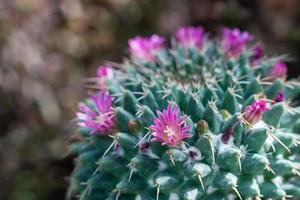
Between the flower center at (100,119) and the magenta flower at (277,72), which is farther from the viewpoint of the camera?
Result: the magenta flower at (277,72)

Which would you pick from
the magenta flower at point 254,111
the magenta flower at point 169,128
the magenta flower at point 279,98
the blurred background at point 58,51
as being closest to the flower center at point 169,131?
the magenta flower at point 169,128

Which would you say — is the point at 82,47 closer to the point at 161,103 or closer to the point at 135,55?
the point at 135,55

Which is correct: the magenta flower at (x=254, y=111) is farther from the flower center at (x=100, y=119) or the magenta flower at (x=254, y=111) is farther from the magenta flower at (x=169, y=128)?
the flower center at (x=100, y=119)

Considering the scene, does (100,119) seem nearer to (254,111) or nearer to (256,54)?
(254,111)

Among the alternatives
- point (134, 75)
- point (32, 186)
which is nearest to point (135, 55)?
point (134, 75)

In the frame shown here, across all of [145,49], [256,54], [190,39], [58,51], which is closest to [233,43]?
[256,54]
